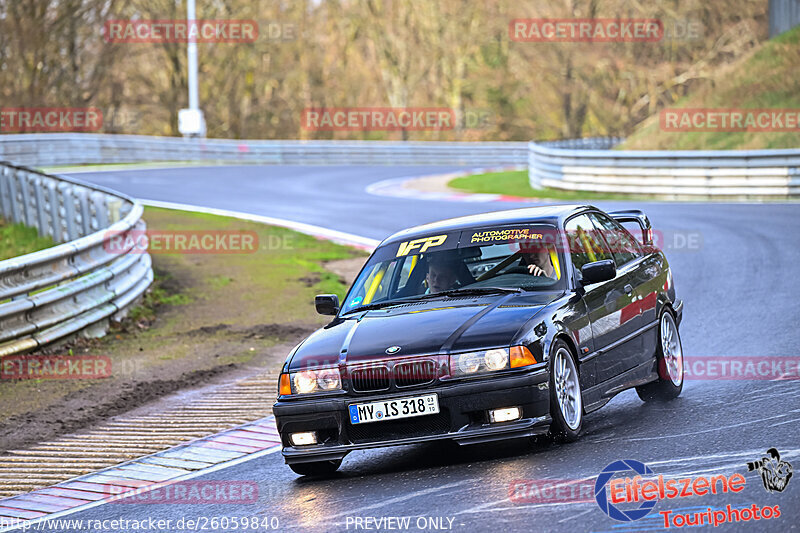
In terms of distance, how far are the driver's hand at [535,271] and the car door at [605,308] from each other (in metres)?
0.24

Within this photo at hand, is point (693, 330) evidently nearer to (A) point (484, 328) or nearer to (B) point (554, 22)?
(A) point (484, 328)

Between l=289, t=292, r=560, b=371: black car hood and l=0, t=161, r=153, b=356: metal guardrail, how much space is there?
13.9 ft

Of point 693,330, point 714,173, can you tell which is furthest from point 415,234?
point 714,173

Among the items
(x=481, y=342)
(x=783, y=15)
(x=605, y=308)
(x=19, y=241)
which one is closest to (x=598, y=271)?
(x=605, y=308)

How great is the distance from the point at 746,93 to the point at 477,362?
2729 centimetres

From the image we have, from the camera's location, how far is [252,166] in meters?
38.4

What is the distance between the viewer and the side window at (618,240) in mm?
8758

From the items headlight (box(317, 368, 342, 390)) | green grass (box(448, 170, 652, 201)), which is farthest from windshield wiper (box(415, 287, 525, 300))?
green grass (box(448, 170, 652, 201))

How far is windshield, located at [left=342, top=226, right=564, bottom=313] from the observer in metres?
7.77

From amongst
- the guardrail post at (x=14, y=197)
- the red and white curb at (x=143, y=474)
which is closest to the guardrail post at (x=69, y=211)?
the guardrail post at (x=14, y=197)

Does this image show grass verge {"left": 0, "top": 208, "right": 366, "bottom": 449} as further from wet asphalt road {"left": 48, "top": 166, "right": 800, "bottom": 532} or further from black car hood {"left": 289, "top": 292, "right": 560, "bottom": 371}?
black car hood {"left": 289, "top": 292, "right": 560, "bottom": 371}

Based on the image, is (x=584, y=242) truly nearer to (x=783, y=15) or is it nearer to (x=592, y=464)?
(x=592, y=464)

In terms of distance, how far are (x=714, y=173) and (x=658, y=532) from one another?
66.7ft

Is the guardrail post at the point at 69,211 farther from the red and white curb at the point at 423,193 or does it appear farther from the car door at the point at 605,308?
the red and white curb at the point at 423,193
